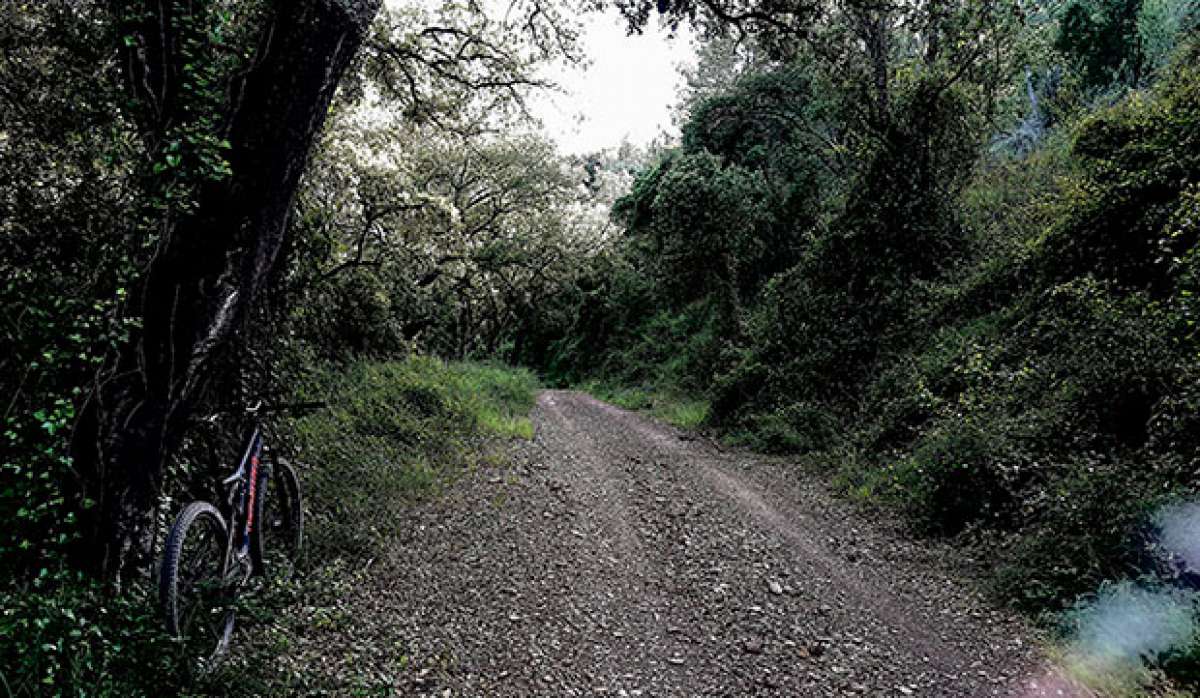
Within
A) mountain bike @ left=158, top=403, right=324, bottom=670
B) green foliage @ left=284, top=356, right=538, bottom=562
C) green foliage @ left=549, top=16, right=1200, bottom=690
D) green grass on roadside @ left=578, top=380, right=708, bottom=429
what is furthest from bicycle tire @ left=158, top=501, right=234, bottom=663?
green grass on roadside @ left=578, top=380, right=708, bottom=429

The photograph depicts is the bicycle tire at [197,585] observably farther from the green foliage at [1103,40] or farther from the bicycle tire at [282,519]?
the green foliage at [1103,40]

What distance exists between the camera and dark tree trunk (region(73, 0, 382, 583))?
3400 millimetres

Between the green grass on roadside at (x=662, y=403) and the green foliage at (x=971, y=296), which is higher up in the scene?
the green foliage at (x=971, y=296)

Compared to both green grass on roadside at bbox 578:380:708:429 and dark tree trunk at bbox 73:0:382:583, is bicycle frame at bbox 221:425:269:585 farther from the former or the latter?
green grass on roadside at bbox 578:380:708:429

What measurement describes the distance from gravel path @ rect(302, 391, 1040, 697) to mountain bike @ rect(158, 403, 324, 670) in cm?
76

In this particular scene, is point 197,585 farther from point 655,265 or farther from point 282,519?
point 655,265

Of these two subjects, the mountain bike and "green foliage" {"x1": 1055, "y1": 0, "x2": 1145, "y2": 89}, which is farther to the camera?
"green foliage" {"x1": 1055, "y1": 0, "x2": 1145, "y2": 89}

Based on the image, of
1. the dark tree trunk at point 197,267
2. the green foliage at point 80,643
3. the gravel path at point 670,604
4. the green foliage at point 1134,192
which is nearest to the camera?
the green foliage at point 80,643

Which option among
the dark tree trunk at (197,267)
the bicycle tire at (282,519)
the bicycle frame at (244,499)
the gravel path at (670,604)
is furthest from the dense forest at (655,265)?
the gravel path at (670,604)

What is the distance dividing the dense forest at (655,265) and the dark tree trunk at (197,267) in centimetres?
2

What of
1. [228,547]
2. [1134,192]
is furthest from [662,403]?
[228,547]

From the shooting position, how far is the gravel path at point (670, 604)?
3789 millimetres

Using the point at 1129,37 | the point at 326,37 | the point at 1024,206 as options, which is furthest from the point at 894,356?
the point at 1129,37

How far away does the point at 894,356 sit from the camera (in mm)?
10109
